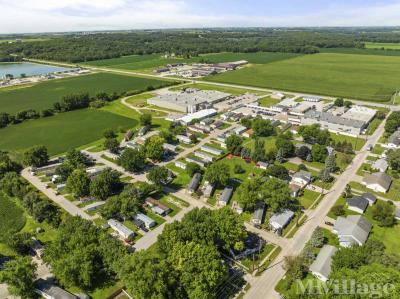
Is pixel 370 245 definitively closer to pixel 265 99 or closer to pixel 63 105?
pixel 265 99

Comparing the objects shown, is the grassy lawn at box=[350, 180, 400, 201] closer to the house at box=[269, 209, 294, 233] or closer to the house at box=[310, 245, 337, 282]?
the house at box=[269, 209, 294, 233]

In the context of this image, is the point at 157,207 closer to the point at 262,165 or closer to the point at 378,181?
the point at 262,165

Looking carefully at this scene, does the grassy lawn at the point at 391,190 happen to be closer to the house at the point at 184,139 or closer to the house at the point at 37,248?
the house at the point at 184,139

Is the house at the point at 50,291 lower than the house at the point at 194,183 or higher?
lower

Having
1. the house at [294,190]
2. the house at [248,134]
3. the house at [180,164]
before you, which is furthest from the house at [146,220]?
the house at [248,134]

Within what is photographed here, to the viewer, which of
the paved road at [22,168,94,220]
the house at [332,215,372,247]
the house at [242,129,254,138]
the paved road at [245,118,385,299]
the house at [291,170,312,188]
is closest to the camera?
the paved road at [245,118,385,299]

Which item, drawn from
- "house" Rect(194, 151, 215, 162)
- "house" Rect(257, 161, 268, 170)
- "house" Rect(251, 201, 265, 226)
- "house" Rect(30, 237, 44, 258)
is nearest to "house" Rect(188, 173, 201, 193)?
"house" Rect(194, 151, 215, 162)
